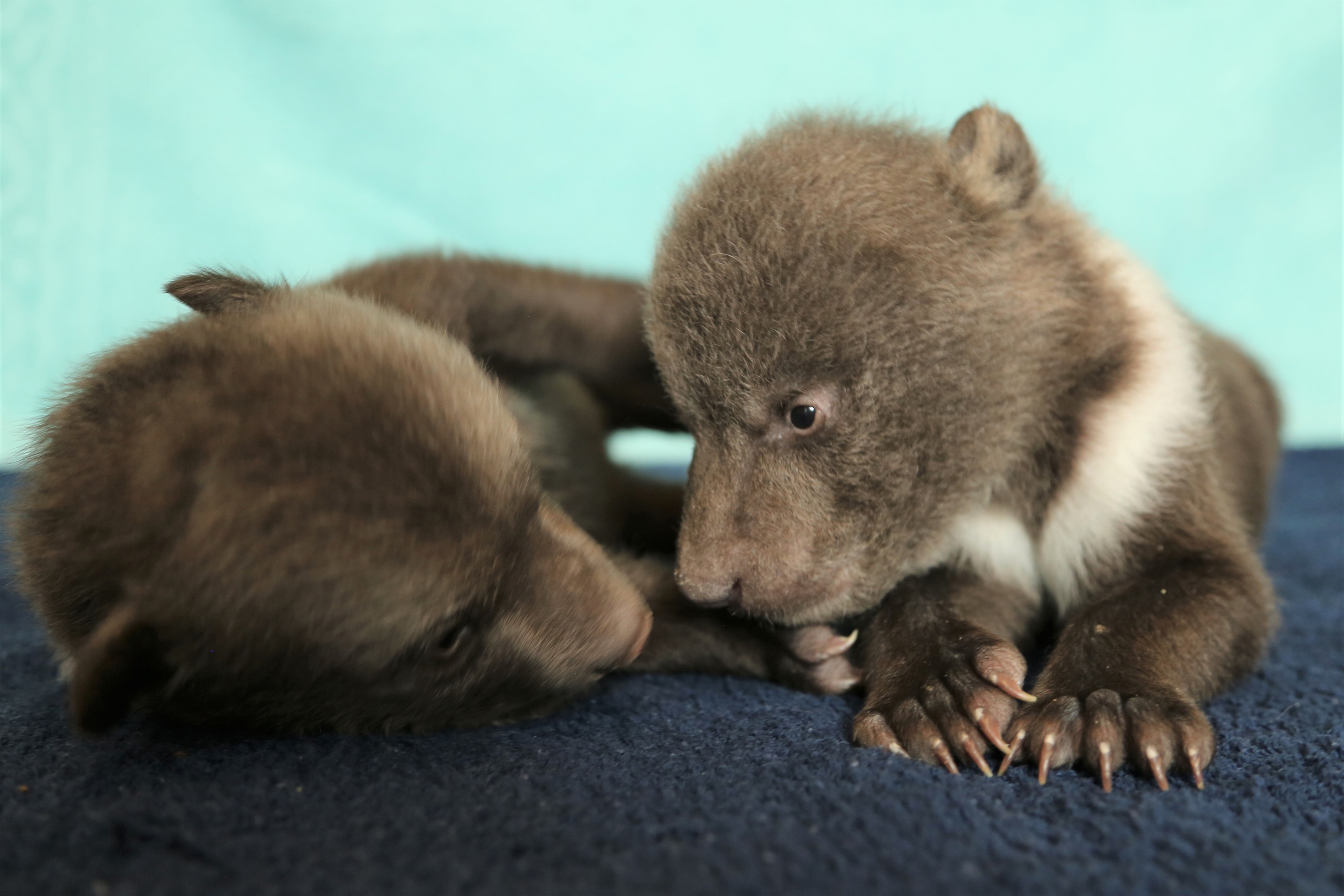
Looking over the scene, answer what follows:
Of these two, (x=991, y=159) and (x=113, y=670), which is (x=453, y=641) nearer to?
(x=113, y=670)

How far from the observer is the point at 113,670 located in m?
2.13

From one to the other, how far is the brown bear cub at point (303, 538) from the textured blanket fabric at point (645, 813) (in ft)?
0.59

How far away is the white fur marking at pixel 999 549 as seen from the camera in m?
3.21

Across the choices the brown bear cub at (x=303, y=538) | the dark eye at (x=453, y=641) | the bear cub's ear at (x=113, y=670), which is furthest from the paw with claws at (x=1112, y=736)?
the bear cub's ear at (x=113, y=670)

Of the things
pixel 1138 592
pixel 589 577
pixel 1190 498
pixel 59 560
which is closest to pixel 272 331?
pixel 59 560

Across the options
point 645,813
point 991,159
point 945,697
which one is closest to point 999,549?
point 945,697

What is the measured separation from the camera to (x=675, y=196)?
325 cm

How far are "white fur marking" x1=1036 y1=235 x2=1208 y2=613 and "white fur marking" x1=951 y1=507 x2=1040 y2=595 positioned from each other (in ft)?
0.15

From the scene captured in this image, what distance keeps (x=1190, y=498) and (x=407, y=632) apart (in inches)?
91.8

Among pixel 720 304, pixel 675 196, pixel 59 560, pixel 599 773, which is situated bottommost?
pixel 599 773

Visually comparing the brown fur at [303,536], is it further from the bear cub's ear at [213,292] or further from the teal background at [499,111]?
the teal background at [499,111]

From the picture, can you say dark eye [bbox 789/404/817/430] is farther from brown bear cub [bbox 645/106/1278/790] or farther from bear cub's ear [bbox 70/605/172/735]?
bear cub's ear [bbox 70/605/172/735]

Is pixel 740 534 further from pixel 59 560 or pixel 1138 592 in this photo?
pixel 59 560

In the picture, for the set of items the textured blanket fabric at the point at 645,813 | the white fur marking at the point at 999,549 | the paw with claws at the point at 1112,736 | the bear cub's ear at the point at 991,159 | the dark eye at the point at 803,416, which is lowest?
the textured blanket fabric at the point at 645,813
